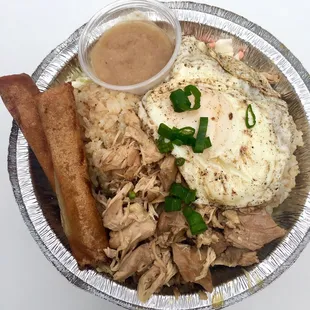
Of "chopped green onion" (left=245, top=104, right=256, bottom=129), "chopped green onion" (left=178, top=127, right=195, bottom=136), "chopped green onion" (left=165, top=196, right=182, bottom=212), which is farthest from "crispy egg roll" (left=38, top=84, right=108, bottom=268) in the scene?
"chopped green onion" (left=245, top=104, right=256, bottom=129)

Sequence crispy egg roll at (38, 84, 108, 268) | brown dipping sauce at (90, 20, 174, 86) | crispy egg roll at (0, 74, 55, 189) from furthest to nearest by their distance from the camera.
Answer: brown dipping sauce at (90, 20, 174, 86), crispy egg roll at (0, 74, 55, 189), crispy egg roll at (38, 84, 108, 268)

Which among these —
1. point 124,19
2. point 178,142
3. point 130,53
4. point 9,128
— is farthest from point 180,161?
point 9,128

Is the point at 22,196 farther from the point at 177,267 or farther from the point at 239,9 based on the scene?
the point at 239,9

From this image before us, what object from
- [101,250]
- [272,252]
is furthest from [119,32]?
[272,252]

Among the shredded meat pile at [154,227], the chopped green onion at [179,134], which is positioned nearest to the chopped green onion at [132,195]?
the shredded meat pile at [154,227]

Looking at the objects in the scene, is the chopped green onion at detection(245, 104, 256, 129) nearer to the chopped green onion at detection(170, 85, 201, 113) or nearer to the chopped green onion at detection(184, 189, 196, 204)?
the chopped green onion at detection(170, 85, 201, 113)

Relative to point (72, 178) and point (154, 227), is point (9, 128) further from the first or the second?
point (154, 227)
